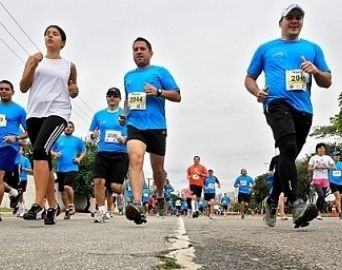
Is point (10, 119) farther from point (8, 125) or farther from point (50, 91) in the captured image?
point (50, 91)

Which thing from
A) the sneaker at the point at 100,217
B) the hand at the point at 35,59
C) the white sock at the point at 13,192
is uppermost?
the hand at the point at 35,59

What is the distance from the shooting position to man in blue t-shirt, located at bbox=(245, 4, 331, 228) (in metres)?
5.26

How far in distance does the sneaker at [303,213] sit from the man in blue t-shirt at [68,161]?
6953 millimetres

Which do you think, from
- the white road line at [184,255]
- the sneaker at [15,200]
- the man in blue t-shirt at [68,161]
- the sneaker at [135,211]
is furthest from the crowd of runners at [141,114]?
the man in blue t-shirt at [68,161]

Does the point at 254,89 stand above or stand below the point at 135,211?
above

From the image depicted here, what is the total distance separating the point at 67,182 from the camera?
1172 centimetres

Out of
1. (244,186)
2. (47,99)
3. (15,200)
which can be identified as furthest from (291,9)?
(244,186)

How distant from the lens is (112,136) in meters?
9.05

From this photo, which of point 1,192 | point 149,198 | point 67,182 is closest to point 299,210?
point 1,192

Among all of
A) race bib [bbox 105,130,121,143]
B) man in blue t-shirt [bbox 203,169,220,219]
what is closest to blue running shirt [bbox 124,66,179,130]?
race bib [bbox 105,130,121,143]

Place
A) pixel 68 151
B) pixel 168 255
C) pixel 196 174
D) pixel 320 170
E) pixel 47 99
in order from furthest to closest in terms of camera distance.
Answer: pixel 196 174
pixel 320 170
pixel 68 151
pixel 47 99
pixel 168 255

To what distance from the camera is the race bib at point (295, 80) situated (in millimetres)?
5477

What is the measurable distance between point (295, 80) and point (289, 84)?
0.24 feet

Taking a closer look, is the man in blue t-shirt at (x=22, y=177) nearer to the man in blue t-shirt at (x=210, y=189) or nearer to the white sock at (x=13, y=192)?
the white sock at (x=13, y=192)
